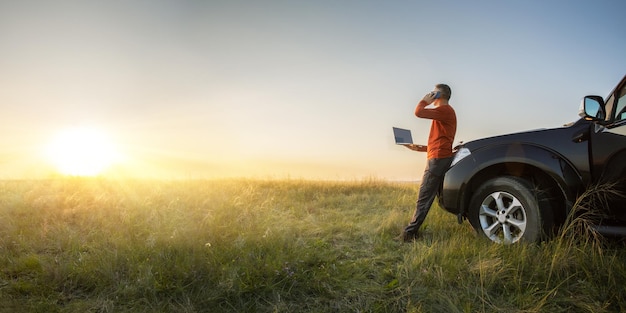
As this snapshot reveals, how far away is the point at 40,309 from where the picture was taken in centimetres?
272

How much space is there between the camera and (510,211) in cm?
366

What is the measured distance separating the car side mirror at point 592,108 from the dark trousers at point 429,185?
1.37 meters

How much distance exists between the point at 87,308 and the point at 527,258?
392cm

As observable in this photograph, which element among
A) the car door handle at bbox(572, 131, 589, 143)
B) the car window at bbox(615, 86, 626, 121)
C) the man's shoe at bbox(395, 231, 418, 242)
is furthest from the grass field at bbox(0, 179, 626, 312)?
the car window at bbox(615, 86, 626, 121)

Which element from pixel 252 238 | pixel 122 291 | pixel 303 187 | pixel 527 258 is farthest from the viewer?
pixel 303 187

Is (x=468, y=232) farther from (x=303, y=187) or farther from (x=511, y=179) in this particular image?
(x=303, y=187)

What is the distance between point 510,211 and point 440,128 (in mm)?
1201

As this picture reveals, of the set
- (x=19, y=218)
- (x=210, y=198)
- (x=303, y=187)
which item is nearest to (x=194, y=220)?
(x=210, y=198)

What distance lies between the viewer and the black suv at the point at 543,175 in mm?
3330

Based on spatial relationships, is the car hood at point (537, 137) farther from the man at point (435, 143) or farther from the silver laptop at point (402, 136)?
the silver laptop at point (402, 136)

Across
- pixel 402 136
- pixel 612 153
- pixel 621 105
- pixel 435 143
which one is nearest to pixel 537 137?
pixel 612 153

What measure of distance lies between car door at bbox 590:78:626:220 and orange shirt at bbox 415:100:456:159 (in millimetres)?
1356

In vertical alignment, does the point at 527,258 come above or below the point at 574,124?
below

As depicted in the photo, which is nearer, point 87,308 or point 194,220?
point 87,308
